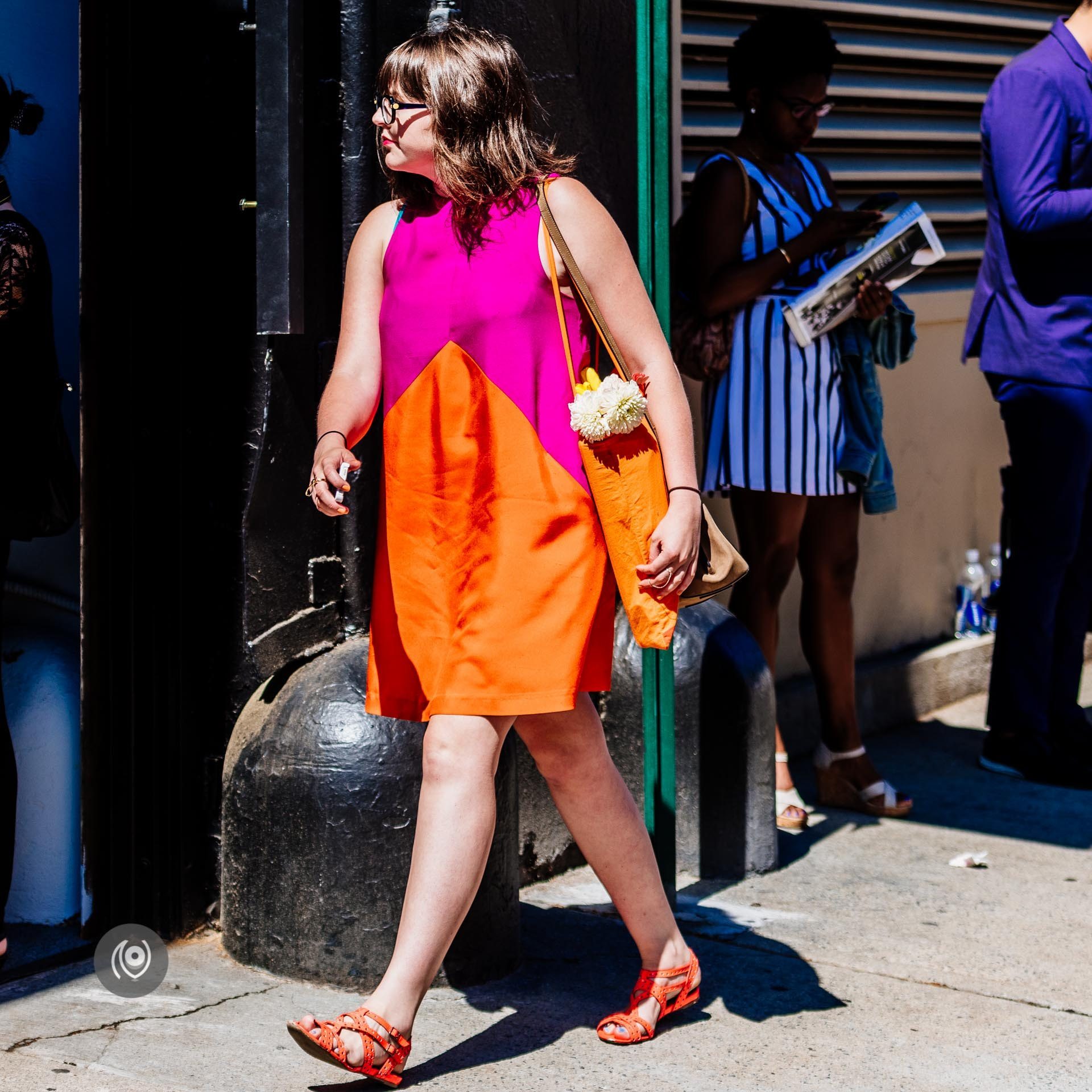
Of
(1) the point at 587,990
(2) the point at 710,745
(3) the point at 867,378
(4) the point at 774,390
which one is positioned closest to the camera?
(1) the point at 587,990

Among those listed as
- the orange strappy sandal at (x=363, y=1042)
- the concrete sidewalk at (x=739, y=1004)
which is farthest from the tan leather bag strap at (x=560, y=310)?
the concrete sidewalk at (x=739, y=1004)

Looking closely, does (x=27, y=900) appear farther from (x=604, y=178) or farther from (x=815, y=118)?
(x=815, y=118)

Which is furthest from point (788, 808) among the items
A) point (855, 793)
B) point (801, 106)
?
point (801, 106)

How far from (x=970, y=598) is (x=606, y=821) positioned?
12.2 feet

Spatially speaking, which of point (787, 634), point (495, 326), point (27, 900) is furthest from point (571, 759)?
point (787, 634)

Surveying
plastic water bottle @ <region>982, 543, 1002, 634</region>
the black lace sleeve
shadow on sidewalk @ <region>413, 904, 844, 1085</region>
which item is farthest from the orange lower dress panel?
plastic water bottle @ <region>982, 543, 1002, 634</region>

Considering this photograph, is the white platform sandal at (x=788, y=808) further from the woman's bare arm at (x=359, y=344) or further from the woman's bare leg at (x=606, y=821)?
the woman's bare arm at (x=359, y=344)

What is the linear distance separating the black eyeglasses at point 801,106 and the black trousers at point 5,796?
7.87 ft

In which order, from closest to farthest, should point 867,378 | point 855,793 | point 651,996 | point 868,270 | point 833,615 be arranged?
point 651,996 < point 868,270 < point 867,378 < point 833,615 < point 855,793

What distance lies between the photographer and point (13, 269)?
3.54 m

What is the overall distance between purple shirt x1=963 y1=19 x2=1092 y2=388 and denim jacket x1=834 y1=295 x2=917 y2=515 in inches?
22.8

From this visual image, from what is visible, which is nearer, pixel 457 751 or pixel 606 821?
pixel 457 751

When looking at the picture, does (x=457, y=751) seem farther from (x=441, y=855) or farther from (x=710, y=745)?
(x=710, y=745)

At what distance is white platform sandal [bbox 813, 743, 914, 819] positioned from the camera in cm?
500
